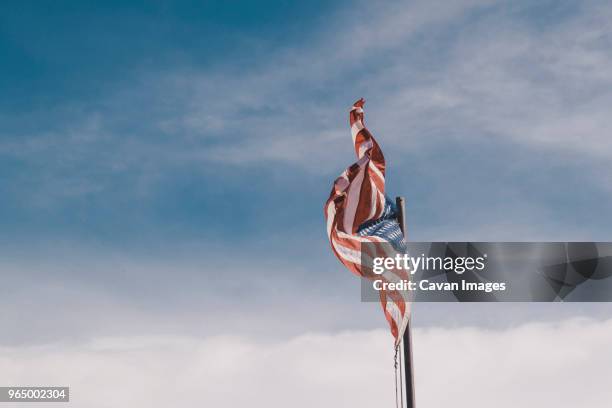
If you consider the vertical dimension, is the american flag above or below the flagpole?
above

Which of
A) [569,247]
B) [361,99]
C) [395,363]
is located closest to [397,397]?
[395,363]

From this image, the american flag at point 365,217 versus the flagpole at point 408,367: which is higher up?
the american flag at point 365,217

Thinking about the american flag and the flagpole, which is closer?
the flagpole

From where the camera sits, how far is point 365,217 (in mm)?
18094

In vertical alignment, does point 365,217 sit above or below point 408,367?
above

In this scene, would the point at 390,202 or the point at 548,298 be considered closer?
the point at 390,202

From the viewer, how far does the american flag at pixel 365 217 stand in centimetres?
1745

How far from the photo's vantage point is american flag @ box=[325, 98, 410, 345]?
17.5 m

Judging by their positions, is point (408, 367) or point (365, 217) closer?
point (408, 367)

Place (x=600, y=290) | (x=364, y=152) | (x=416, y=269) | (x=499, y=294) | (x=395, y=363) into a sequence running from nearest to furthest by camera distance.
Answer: (x=395, y=363) → (x=364, y=152) → (x=416, y=269) → (x=499, y=294) → (x=600, y=290)

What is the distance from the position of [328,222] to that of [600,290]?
10574mm

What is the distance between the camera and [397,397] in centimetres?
1712

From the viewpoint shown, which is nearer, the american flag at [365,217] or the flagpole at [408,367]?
the flagpole at [408,367]

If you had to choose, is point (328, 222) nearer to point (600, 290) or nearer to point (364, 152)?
point (364, 152)
